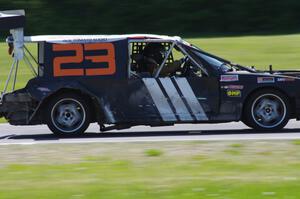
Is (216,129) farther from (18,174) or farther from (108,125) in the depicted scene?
(18,174)

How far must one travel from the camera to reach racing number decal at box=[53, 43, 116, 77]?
12.7 metres

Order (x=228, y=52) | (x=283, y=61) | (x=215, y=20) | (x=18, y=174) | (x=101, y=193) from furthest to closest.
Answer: (x=215, y=20)
(x=228, y=52)
(x=283, y=61)
(x=18, y=174)
(x=101, y=193)

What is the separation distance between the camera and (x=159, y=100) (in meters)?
12.7

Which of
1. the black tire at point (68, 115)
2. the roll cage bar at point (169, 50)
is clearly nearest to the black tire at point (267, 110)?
the roll cage bar at point (169, 50)

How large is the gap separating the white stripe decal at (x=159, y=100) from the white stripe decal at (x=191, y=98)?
1.07 feet

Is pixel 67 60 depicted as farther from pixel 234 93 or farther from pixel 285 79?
pixel 285 79

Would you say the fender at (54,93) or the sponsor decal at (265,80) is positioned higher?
the sponsor decal at (265,80)

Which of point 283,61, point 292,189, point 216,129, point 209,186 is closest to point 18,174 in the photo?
point 209,186

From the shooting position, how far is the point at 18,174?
29.3 feet

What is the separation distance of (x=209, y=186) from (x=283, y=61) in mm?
16200

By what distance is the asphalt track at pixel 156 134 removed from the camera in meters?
12.2

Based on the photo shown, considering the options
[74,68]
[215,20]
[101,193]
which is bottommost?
[101,193]

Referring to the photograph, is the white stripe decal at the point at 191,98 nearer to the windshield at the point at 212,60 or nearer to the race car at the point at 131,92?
the race car at the point at 131,92

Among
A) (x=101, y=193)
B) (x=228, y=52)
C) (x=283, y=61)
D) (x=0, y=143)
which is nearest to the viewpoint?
(x=101, y=193)
